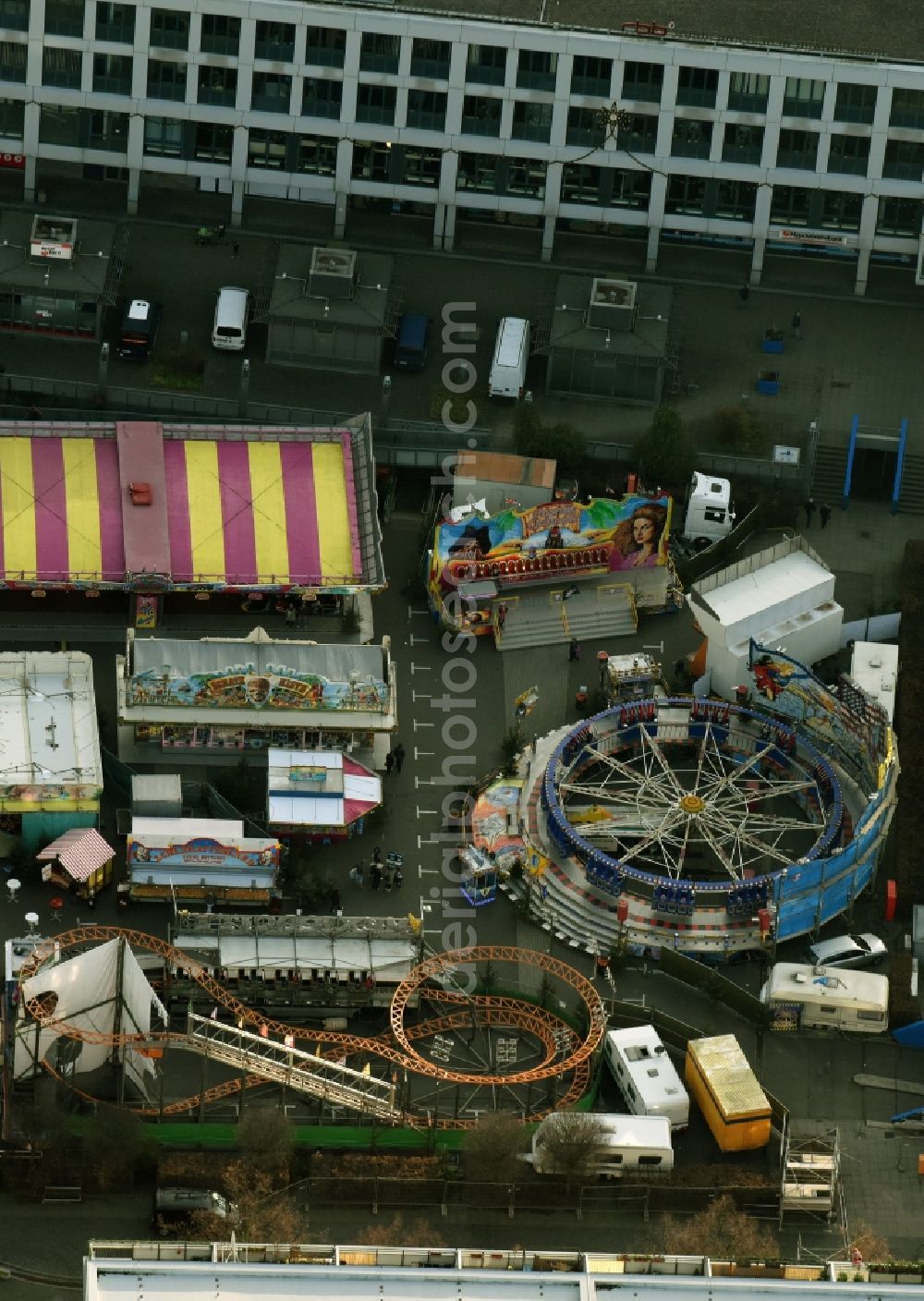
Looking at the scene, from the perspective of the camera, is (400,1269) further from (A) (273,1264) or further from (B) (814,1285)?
(B) (814,1285)

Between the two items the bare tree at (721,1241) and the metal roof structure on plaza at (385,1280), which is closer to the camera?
the metal roof structure on plaza at (385,1280)

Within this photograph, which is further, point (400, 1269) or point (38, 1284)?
point (38, 1284)

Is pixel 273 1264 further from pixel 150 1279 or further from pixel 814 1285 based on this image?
pixel 814 1285

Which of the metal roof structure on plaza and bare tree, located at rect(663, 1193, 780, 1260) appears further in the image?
bare tree, located at rect(663, 1193, 780, 1260)

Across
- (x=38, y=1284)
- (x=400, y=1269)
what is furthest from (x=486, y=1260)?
(x=38, y=1284)

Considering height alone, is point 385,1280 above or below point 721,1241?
above

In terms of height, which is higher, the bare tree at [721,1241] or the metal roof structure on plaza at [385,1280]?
the metal roof structure on plaza at [385,1280]

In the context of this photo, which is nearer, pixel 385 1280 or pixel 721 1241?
pixel 385 1280

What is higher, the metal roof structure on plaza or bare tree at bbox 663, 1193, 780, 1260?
the metal roof structure on plaza

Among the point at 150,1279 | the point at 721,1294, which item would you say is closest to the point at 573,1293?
the point at 721,1294
